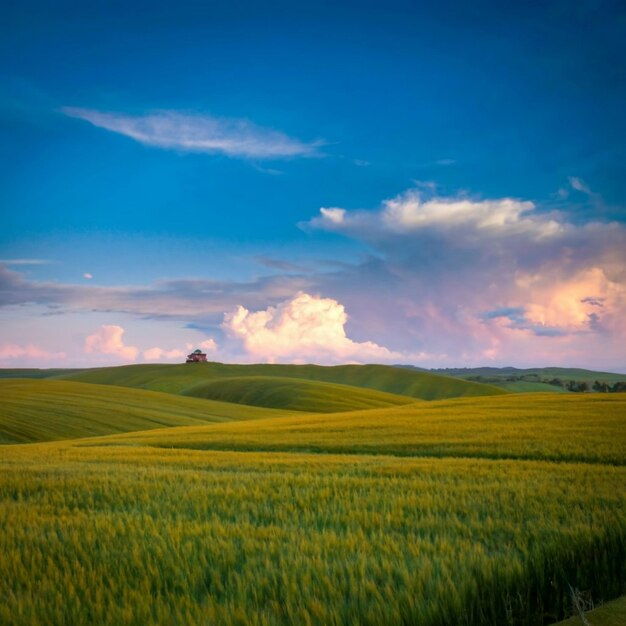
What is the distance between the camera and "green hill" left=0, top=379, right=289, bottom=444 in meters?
41.8

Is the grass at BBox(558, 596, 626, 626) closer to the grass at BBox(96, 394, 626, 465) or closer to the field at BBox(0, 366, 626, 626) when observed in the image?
the field at BBox(0, 366, 626, 626)

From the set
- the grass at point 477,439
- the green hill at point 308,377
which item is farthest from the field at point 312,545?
the green hill at point 308,377

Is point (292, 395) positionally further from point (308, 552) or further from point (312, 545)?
point (308, 552)

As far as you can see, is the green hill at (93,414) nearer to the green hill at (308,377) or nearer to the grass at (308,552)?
the grass at (308,552)

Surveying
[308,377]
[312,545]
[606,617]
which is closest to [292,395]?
[308,377]

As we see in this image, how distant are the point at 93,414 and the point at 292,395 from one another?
146 ft

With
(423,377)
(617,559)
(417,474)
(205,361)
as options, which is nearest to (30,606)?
(617,559)

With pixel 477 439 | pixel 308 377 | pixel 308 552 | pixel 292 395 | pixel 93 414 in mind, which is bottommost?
pixel 292 395

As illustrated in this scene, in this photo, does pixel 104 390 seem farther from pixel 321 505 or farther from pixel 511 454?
pixel 321 505

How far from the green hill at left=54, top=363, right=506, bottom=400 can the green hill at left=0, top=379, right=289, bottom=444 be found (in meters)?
44.0

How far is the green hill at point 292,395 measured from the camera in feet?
280

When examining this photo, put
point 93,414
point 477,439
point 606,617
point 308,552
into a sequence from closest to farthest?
1. point 606,617
2. point 308,552
3. point 477,439
4. point 93,414

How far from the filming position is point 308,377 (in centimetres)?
14000

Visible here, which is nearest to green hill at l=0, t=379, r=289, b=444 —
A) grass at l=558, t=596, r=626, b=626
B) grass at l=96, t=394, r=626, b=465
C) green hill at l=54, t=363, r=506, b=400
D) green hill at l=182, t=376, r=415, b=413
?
green hill at l=182, t=376, r=415, b=413
